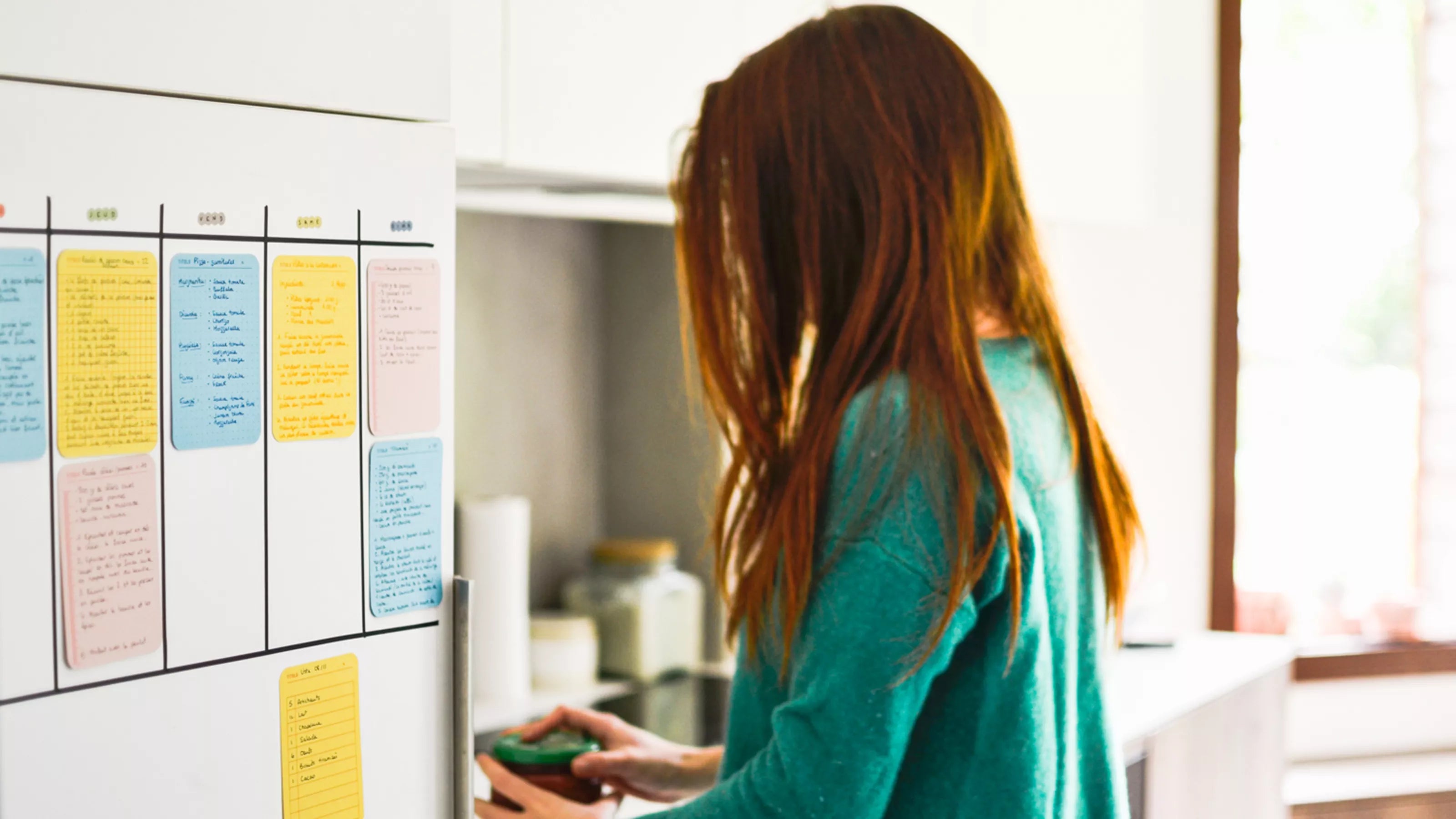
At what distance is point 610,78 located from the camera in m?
1.36

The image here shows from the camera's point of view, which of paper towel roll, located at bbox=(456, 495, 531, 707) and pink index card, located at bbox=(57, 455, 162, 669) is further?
paper towel roll, located at bbox=(456, 495, 531, 707)

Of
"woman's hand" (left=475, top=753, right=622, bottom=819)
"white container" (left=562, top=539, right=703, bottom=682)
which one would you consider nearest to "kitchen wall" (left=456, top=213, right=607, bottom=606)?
"white container" (left=562, top=539, right=703, bottom=682)

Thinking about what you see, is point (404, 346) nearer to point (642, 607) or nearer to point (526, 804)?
point (526, 804)

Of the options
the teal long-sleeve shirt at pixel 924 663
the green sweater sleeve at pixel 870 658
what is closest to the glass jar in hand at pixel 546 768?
the teal long-sleeve shirt at pixel 924 663

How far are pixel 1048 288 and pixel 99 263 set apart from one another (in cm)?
68

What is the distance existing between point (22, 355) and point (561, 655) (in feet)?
4.09

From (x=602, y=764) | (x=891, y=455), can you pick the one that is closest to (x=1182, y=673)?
(x=602, y=764)

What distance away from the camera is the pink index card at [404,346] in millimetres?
747

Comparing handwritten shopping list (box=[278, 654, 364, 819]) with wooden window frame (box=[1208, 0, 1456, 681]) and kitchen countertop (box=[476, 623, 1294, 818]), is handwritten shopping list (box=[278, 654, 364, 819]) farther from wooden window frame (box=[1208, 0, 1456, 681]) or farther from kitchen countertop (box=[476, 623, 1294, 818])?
wooden window frame (box=[1208, 0, 1456, 681])

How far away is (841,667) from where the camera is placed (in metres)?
0.87

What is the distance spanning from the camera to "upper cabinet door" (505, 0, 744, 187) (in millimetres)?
1281

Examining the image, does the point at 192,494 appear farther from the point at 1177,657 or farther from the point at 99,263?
the point at 1177,657

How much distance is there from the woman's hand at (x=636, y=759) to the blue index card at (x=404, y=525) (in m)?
0.38

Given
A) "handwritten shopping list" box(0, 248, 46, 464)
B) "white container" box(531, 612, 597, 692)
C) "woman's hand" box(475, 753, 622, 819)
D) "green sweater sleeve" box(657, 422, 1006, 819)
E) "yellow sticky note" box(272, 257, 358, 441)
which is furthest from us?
"white container" box(531, 612, 597, 692)
